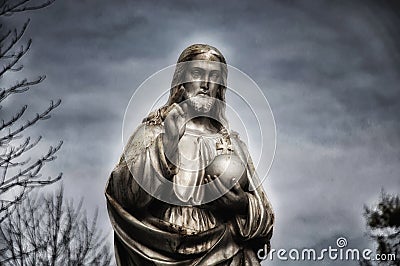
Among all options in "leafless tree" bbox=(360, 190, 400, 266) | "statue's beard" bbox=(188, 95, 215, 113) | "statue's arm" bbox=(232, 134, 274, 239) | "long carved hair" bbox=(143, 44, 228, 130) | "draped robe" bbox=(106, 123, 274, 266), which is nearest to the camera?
"draped robe" bbox=(106, 123, 274, 266)

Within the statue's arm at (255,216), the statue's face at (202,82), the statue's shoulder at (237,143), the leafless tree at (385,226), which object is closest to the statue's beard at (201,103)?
the statue's face at (202,82)

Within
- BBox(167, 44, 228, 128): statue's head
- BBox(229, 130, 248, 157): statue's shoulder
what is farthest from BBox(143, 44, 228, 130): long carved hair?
BBox(229, 130, 248, 157): statue's shoulder

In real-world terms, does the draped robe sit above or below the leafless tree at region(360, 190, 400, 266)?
below

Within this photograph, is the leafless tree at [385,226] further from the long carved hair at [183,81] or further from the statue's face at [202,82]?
the statue's face at [202,82]

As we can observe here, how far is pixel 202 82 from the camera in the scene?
8.17m

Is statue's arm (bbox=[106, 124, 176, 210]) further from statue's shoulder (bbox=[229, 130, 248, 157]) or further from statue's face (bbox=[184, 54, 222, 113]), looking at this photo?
statue's shoulder (bbox=[229, 130, 248, 157])

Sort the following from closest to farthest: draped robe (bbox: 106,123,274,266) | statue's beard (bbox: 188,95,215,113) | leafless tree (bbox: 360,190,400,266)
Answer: draped robe (bbox: 106,123,274,266)
statue's beard (bbox: 188,95,215,113)
leafless tree (bbox: 360,190,400,266)

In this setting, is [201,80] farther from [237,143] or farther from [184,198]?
[184,198]

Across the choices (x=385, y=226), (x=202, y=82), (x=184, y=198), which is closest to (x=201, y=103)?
(x=202, y=82)

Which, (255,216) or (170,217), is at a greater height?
(255,216)

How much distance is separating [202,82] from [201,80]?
0.02 m

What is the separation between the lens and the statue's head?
8.16 m

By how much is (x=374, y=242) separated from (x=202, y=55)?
3.97m

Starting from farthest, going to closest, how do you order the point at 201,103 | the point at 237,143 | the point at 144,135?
the point at 237,143
the point at 201,103
the point at 144,135
